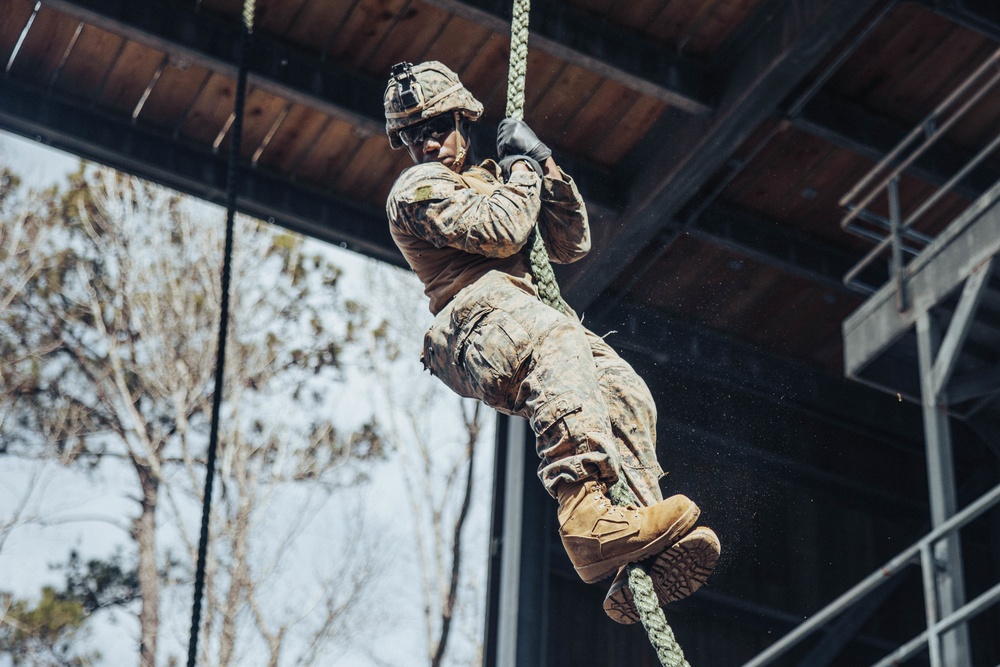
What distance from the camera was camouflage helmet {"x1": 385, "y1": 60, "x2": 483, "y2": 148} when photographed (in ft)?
17.0

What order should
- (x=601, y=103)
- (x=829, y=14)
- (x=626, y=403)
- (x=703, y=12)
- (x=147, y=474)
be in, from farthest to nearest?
1. (x=147, y=474)
2. (x=601, y=103)
3. (x=703, y=12)
4. (x=829, y=14)
5. (x=626, y=403)

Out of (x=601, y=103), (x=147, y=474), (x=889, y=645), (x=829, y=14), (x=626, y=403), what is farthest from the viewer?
(x=147, y=474)

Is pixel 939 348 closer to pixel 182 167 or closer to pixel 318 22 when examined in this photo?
pixel 318 22

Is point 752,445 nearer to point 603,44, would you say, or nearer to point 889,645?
point 603,44

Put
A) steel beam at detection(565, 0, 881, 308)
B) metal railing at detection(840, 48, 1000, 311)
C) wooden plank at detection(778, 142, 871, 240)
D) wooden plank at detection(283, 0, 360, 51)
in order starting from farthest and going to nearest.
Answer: wooden plank at detection(778, 142, 871, 240), metal railing at detection(840, 48, 1000, 311), wooden plank at detection(283, 0, 360, 51), steel beam at detection(565, 0, 881, 308)

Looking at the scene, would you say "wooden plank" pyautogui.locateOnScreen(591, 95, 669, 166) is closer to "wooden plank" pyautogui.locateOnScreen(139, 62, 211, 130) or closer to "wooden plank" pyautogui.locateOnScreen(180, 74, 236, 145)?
"wooden plank" pyautogui.locateOnScreen(180, 74, 236, 145)

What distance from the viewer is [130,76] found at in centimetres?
925

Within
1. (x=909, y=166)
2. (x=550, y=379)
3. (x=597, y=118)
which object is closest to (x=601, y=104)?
(x=597, y=118)

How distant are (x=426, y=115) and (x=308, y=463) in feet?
50.9

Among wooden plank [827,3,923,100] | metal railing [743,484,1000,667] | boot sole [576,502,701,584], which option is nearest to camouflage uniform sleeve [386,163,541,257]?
boot sole [576,502,701,584]

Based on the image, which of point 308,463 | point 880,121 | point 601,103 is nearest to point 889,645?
point 880,121

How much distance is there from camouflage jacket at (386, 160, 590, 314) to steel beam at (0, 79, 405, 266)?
14.7 feet

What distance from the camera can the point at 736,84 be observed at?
879 centimetres

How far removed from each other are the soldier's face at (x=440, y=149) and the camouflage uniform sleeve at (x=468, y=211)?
20cm
